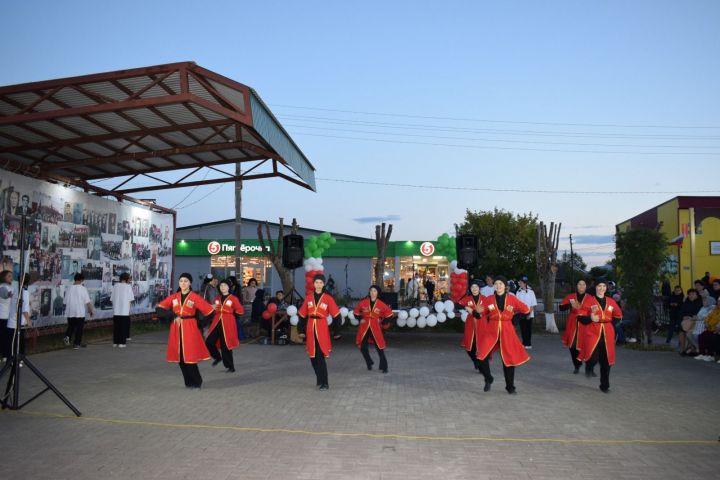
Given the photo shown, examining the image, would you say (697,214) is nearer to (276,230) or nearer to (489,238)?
(489,238)

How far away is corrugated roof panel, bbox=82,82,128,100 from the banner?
2294 millimetres

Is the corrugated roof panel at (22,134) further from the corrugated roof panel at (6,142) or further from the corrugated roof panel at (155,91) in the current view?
the corrugated roof panel at (155,91)

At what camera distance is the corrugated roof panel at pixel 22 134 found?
1209cm

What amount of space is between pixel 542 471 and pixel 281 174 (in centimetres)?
1174

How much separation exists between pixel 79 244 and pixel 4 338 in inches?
204

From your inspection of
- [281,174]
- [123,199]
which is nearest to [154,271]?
[123,199]

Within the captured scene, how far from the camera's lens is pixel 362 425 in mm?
6391

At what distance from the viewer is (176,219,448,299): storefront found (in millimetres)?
37062

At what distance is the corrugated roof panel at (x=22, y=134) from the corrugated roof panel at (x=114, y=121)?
5.76 feet

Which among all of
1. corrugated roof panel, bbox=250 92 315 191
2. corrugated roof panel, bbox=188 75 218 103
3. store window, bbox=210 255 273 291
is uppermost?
corrugated roof panel, bbox=188 75 218 103

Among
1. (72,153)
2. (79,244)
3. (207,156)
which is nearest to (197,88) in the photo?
(207,156)

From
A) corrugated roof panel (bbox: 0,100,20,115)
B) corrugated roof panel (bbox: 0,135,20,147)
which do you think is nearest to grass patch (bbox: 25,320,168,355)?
corrugated roof panel (bbox: 0,135,20,147)

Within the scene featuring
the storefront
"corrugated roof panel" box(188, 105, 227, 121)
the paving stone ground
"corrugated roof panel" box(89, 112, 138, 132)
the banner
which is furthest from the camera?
the storefront

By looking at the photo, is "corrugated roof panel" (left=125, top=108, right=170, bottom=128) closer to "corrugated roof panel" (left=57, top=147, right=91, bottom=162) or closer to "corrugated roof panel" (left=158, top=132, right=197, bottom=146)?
"corrugated roof panel" (left=158, top=132, right=197, bottom=146)
